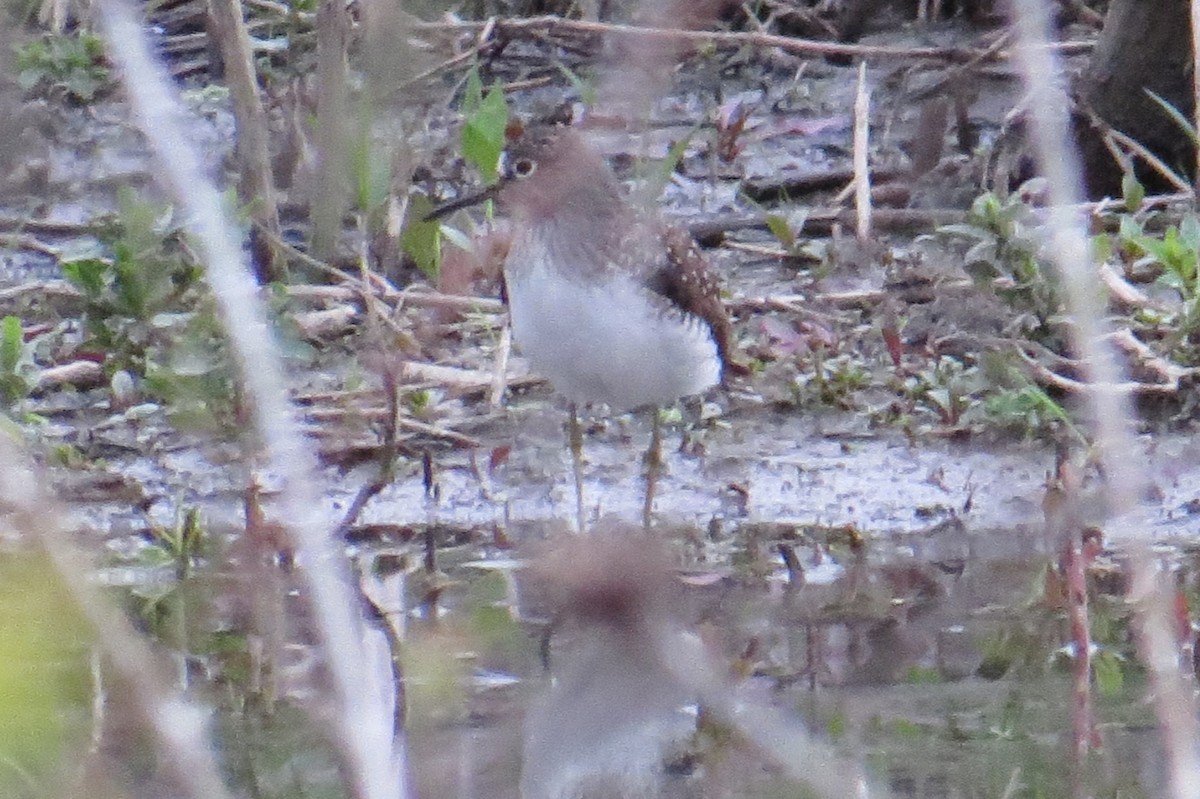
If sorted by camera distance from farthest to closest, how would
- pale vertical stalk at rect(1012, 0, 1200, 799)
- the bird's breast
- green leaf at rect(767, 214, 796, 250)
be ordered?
green leaf at rect(767, 214, 796, 250) < the bird's breast < pale vertical stalk at rect(1012, 0, 1200, 799)

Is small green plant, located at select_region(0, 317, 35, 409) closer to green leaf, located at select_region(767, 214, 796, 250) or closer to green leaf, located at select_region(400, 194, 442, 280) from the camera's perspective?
green leaf, located at select_region(400, 194, 442, 280)

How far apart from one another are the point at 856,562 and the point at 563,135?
1442mm

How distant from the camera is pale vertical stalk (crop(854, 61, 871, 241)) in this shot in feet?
22.4

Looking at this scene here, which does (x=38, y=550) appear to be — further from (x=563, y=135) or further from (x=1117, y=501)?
(x=563, y=135)

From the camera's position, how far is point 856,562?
5.13 meters

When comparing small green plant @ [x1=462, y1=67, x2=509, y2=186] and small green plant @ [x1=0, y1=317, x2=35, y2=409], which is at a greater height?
small green plant @ [x1=462, y1=67, x2=509, y2=186]

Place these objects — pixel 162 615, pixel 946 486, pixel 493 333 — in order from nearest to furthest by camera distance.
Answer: pixel 162 615 → pixel 946 486 → pixel 493 333

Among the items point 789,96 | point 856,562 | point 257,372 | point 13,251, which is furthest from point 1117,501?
point 789,96

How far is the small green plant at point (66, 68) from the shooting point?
8.05m

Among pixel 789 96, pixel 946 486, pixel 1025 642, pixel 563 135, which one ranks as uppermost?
pixel 789 96

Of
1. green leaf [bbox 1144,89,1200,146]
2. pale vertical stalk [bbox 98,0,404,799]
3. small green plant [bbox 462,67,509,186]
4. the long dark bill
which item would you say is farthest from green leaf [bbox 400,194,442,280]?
pale vertical stalk [bbox 98,0,404,799]

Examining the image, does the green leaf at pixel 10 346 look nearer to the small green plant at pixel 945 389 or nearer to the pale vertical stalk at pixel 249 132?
the pale vertical stalk at pixel 249 132

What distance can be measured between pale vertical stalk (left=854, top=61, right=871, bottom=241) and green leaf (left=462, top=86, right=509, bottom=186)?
1.21m

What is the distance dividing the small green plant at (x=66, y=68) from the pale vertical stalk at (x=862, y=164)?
2928mm
